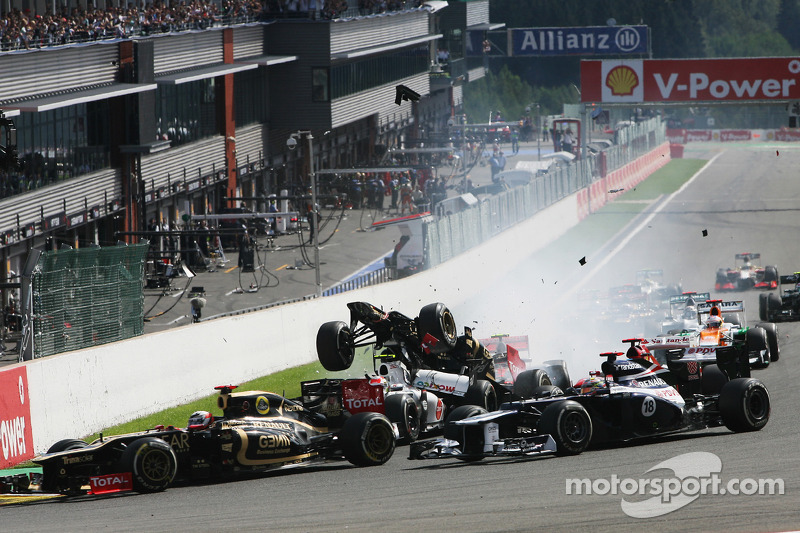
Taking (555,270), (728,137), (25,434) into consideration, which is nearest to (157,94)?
(555,270)

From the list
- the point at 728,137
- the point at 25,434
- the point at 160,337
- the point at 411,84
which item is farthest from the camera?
the point at 728,137

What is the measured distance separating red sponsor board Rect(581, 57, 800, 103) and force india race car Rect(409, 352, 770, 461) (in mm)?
35007

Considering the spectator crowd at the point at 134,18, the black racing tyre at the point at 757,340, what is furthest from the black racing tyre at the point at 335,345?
the spectator crowd at the point at 134,18

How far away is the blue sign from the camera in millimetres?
95250

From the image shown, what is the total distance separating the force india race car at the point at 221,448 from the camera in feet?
42.9

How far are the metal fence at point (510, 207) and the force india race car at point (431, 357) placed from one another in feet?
48.4

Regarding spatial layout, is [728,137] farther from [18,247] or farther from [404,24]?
[18,247]

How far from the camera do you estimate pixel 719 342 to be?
18.1 metres

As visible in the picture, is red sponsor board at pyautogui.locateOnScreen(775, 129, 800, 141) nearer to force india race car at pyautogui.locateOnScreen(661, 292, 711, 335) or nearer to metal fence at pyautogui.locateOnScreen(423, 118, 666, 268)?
metal fence at pyautogui.locateOnScreen(423, 118, 666, 268)

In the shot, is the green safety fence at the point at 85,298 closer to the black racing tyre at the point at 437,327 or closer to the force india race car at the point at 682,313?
the black racing tyre at the point at 437,327

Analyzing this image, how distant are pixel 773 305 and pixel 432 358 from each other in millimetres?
11159

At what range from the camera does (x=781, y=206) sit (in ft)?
170

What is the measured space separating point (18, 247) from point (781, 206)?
1326 inches

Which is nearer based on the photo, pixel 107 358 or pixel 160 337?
pixel 107 358
